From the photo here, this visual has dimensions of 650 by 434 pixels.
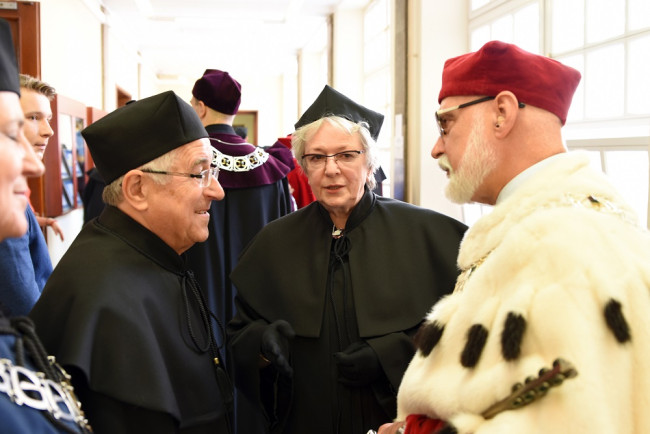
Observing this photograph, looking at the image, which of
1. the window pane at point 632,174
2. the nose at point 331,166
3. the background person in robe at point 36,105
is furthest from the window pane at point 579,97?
the background person in robe at point 36,105

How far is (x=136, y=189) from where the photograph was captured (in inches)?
69.0

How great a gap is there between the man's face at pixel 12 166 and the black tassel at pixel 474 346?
850mm

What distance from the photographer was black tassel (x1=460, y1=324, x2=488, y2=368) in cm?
115

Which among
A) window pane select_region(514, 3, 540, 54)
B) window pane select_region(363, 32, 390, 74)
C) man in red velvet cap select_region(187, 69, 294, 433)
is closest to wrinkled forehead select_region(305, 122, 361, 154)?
man in red velvet cap select_region(187, 69, 294, 433)

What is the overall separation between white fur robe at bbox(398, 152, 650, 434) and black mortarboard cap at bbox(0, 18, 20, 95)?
951mm

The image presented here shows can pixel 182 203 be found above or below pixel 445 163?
below

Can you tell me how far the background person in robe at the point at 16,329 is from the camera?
3.17 ft

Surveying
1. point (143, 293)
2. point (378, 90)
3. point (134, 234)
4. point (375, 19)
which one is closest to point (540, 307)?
point (143, 293)

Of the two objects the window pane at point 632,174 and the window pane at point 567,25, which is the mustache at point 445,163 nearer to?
the window pane at point 632,174

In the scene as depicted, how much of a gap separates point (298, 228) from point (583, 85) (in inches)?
70.1

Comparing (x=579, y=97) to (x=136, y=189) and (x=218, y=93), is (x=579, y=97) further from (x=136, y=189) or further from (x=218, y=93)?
(x=136, y=189)

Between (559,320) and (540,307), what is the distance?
0.04 meters

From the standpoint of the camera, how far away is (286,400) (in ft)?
6.92

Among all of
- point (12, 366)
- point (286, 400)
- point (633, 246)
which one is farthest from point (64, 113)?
point (633, 246)
